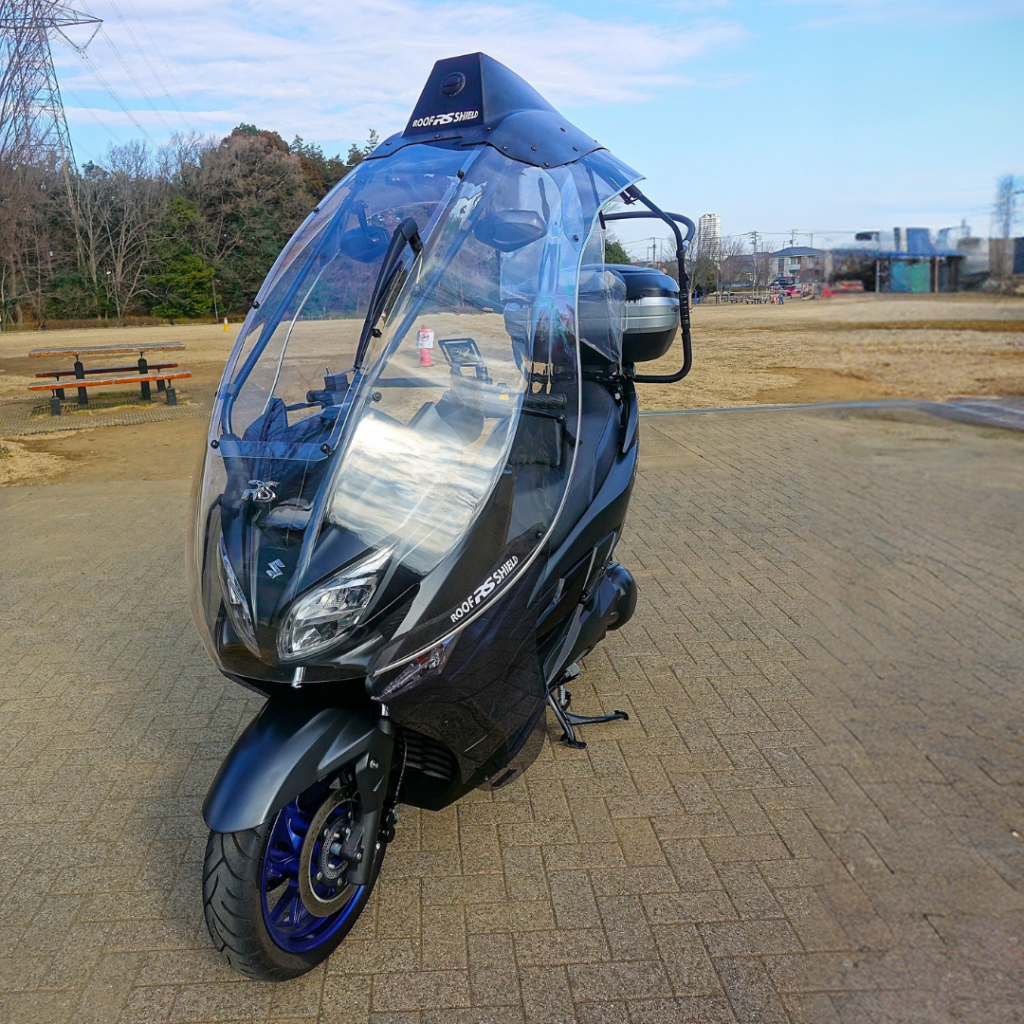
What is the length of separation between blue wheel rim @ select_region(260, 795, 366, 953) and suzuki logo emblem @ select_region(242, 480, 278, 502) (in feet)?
→ 2.41

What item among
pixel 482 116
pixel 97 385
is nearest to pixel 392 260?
pixel 482 116

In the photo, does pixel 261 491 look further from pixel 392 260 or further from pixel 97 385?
pixel 97 385

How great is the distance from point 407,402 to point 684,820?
162 cm

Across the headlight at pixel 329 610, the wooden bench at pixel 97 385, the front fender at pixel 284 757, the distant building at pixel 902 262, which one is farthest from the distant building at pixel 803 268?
the wooden bench at pixel 97 385

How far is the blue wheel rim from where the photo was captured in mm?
2234

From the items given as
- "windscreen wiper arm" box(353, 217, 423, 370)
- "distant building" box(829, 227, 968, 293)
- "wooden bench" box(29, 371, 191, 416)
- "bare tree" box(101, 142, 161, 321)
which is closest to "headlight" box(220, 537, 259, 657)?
"windscreen wiper arm" box(353, 217, 423, 370)

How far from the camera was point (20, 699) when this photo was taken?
3906 millimetres

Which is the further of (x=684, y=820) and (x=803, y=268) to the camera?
(x=684, y=820)

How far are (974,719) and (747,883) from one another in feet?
4.26

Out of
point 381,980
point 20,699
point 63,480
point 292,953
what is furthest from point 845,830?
point 63,480

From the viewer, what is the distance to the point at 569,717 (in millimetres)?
3453

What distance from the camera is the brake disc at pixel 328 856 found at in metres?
2.24

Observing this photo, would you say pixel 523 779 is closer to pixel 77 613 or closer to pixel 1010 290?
pixel 1010 290

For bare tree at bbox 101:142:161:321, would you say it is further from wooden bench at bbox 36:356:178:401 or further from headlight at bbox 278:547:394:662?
headlight at bbox 278:547:394:662
